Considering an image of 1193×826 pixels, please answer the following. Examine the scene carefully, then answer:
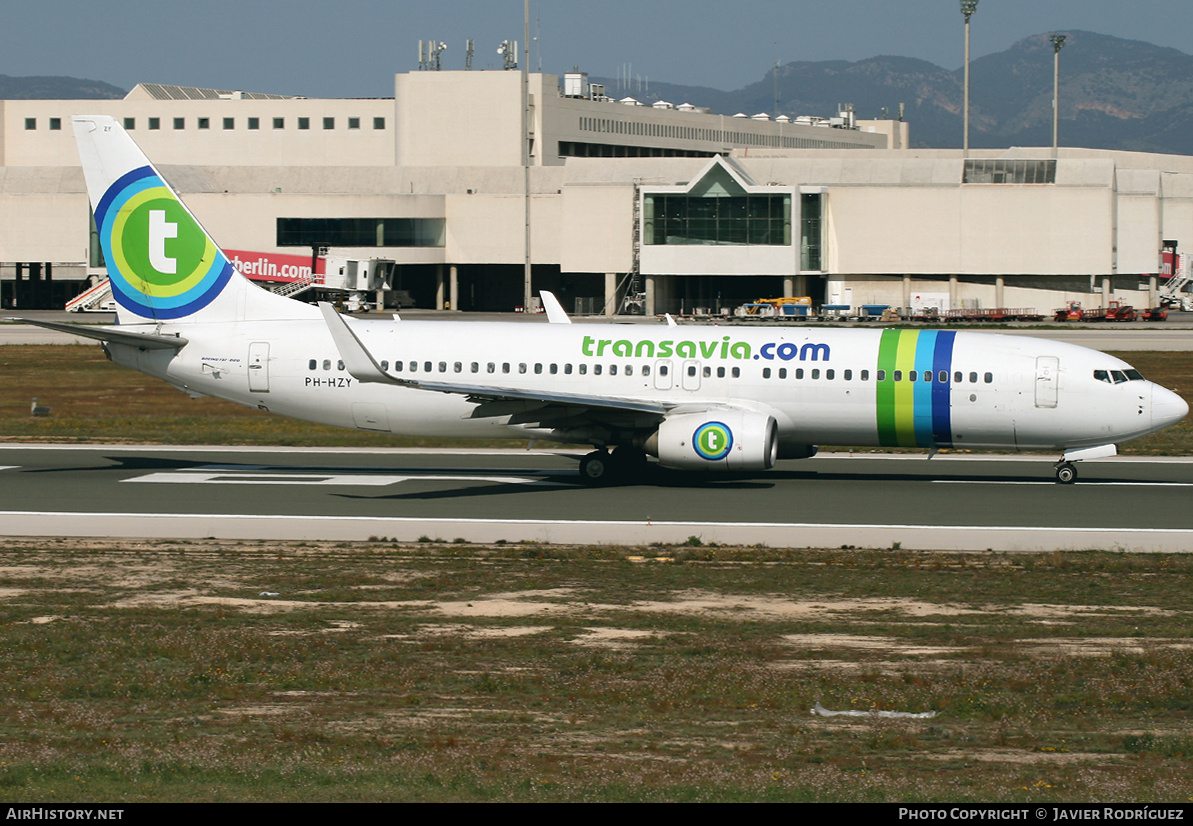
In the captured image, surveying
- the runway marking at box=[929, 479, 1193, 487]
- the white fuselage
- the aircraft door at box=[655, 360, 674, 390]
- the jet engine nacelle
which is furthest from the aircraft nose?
the aircraft door at box=[655, 360, 674, 390]

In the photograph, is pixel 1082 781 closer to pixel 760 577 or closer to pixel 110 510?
pixel 760 577

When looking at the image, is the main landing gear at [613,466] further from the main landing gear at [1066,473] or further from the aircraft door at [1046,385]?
the main landing gear at [1066,473]

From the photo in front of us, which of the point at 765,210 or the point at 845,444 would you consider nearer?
the point at 845,444

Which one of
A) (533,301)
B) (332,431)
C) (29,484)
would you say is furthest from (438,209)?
(29,484)

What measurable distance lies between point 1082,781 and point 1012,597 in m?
9.36

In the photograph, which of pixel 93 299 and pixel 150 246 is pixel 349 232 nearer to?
pixel 93 299

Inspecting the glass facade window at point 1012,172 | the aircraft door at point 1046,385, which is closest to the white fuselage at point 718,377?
the aircraft door at point 1046,385

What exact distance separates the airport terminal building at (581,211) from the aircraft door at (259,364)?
67.9m

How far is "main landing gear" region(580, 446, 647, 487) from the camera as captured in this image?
34.0 meters

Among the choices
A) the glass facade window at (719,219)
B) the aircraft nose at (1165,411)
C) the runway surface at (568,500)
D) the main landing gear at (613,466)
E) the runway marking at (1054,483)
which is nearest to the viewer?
the runway surface at (568,500)

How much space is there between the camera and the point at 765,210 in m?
114

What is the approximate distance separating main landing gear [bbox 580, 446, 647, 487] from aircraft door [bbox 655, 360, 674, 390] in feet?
5.73

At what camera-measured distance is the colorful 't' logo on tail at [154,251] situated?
35.1 meters

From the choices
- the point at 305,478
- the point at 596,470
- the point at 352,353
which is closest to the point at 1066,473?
the point at 596,470
